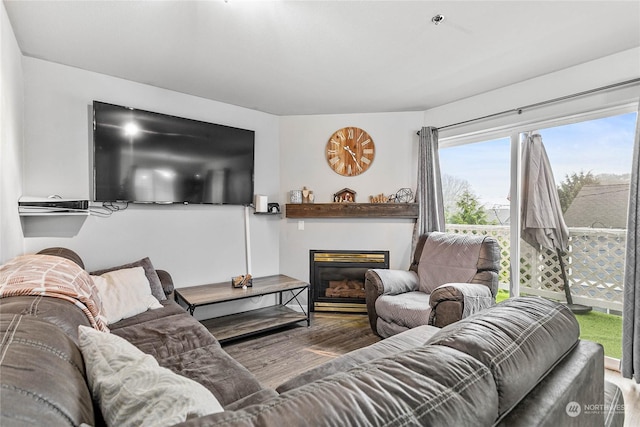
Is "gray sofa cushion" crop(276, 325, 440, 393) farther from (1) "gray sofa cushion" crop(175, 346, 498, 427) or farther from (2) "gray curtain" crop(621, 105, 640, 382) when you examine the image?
(2) "gray curtain" crop(621, 105, 640, 382)

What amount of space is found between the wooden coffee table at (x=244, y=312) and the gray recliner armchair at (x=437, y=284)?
2.74 feet

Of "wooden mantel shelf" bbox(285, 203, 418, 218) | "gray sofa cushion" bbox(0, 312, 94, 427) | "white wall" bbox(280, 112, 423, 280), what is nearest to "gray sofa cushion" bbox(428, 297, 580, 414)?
"gray sofa cushion" bbox(0, 312, 94, 427)

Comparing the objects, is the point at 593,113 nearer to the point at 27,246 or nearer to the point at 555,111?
the point at 555,111

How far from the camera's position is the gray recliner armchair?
7.63ft

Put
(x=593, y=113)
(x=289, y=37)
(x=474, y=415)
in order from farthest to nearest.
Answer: (x=593, y=113) < (x=289, y=37) < (x=474, y=415)

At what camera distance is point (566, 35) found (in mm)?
2148

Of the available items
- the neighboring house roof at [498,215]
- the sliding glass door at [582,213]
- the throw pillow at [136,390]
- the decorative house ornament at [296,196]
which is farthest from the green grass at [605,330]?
the throw pillow at [136,390]

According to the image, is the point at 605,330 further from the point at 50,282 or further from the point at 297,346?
the point at 50,282

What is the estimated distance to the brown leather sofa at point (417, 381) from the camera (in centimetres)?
53

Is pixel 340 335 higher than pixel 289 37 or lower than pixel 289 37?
lower

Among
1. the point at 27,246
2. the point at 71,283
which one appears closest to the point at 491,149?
the point at 71,283

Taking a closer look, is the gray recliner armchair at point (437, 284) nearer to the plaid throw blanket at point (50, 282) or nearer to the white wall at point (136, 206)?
the white wall at point (136, 206)

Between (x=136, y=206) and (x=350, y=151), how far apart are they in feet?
8.02

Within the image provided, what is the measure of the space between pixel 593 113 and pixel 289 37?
2.61 m
